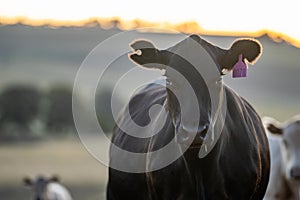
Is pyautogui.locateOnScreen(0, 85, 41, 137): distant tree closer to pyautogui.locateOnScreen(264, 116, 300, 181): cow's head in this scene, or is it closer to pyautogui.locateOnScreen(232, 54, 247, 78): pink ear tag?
pyautogui.locateOnScreen(264, 116, 300, 181): cow's head

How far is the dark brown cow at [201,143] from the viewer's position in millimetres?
7352

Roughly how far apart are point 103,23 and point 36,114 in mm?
4784

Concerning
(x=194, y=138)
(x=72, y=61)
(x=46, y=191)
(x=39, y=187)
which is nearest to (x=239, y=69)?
(x=194, y=138)

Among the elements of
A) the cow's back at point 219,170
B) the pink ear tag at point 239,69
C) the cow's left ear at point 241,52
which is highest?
the cow's left ear at point 241,52

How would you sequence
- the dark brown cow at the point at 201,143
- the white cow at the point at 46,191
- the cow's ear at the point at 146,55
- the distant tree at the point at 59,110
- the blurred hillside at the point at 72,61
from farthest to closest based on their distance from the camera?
1. the blurred hillside at the point at 72,61
2. the distant tree at the point at 59,110
3. the white cow at the point at 46,191
4. the cow's ear at the point at 146,55
5. the dark brown cow at the point at 201,143

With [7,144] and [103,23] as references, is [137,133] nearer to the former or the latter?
[7,144]

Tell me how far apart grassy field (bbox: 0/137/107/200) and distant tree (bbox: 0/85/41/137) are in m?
3.24

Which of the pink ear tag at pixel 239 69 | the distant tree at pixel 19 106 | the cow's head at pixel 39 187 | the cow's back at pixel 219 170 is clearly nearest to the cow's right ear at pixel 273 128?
the cow's back at pixel 219 170

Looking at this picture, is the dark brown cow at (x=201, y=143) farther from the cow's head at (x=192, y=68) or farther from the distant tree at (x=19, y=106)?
the distant tree at (x=19, y=106)

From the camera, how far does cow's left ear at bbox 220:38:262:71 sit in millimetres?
7680

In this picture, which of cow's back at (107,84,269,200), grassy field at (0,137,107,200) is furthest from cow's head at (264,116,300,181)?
grassy field at (0,137,107,200)

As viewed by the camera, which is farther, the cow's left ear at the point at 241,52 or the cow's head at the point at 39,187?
the cow's head at the point at 39,187

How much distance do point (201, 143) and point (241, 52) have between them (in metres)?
0.79

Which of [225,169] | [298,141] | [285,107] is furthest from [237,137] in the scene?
[285,107]
